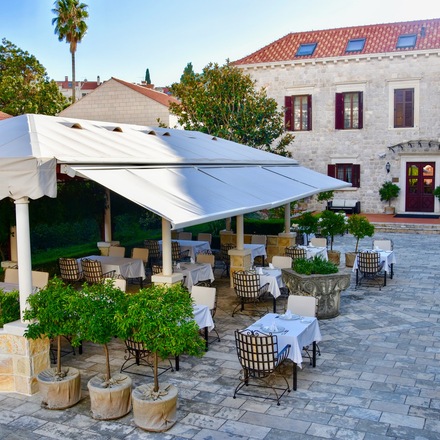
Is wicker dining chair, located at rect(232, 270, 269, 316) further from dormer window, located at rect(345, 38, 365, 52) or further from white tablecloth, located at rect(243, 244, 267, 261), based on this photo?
dormer window, located at rect(345, 38, 365, 52)

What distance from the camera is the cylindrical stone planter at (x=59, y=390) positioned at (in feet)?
24.4

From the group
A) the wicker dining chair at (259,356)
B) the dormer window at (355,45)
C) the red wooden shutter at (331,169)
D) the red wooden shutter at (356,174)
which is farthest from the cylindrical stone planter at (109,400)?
the dormer window at (355,45)

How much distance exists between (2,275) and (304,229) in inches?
382

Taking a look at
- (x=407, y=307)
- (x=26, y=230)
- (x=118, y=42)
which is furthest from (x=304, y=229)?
(x=118, y=42)

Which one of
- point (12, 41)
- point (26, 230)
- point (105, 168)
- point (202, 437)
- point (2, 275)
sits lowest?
point (202, 437)

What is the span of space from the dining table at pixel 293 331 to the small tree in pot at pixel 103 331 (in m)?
2.16

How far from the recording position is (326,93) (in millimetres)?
30484

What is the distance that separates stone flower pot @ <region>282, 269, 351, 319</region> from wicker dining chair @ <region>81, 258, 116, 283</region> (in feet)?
14.6

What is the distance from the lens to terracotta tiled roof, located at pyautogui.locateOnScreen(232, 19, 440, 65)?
29312mm

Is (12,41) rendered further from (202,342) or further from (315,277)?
(202,342)

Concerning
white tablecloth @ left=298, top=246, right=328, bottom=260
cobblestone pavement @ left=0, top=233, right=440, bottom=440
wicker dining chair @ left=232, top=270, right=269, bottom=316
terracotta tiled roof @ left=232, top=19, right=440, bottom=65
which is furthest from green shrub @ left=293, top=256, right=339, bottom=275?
terracotta tiled roof @ left=232, top=19, right=440, bottom=65

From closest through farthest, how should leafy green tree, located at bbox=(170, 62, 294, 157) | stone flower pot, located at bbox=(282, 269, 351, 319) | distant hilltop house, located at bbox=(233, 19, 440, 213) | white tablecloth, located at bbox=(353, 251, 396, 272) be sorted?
stone flower pot, located at bbox=(282, 269, 351, 319)
white tablecloth, located at bbox=(353, 251, 396, 272)
leafy green tree, located at bbox=(170, 62, 294, 157)
distant hilltop house, located at bbox=(233, 19, 440, 213)

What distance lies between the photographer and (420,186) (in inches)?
1145

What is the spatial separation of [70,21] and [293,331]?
38480mm
